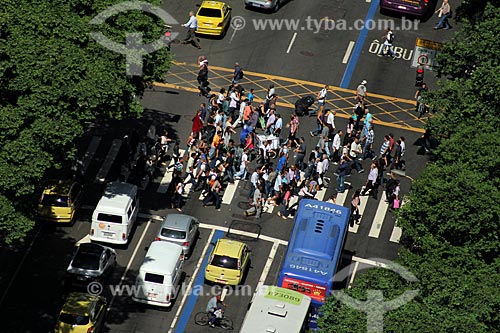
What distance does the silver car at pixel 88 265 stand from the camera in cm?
4781

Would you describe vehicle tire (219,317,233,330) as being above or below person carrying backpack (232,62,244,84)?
below

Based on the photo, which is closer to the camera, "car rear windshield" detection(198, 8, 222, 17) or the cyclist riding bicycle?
the cyclist riding bicycle

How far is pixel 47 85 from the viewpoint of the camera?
46.5 m

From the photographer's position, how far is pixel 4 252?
166ft

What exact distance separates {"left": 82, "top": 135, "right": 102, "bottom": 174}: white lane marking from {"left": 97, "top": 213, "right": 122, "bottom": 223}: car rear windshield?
210 inches

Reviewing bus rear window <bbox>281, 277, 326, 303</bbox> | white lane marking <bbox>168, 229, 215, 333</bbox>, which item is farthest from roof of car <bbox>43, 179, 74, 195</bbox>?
bus rear window <bbox>281, 277, 326, 303</bbox>

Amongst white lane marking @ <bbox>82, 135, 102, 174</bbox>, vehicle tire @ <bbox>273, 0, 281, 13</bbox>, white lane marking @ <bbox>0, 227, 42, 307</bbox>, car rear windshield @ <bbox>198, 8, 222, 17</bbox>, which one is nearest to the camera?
white lane marking @ <bbox>0, 227, 42, 307</bbox>

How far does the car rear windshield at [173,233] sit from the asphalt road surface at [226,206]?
4.56 feet

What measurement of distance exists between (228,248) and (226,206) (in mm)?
5304

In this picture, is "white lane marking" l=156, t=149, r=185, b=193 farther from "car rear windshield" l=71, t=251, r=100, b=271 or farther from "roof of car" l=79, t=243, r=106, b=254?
"car rear windshield" l=71, t=251, r=100, b=271

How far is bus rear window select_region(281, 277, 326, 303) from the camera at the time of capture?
152 feet

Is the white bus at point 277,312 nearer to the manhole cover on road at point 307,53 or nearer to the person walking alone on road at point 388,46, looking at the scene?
the manhole cover on road at point 307,53

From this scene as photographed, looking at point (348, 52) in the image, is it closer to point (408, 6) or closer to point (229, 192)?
point (408, 6)

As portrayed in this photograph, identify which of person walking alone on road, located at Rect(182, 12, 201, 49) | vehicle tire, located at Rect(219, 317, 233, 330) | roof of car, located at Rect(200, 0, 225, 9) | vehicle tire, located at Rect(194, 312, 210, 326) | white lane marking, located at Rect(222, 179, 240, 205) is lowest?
vehicle tire, located at Rect(194, 312, 210, 326)
